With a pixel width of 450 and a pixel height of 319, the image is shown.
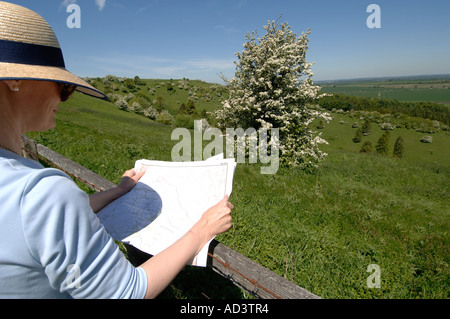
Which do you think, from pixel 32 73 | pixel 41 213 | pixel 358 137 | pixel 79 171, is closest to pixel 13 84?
pixel 32 73

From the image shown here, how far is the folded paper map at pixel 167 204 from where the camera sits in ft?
5.21

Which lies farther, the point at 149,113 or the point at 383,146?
the point at 383,146

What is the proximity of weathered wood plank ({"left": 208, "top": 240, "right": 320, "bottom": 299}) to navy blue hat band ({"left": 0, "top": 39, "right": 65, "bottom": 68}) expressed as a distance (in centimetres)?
160

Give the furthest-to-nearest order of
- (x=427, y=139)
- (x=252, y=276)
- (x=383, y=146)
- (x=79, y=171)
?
(x=427, y=139) < (x=383, y=146) < (x=79, y=171) < (x=252, y=276)

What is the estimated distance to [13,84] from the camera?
89cm

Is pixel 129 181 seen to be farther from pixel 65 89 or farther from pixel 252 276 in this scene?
pixel 252 276

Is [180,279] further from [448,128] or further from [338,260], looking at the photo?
[448,128]

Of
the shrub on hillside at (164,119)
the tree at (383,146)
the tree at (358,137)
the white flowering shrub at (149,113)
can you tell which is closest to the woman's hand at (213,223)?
the white flowering shrub at (149,113)

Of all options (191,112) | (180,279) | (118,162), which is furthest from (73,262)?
(191,112)

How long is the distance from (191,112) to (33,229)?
94.2m

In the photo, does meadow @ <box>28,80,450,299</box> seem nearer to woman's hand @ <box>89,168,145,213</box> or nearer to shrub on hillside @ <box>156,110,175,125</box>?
woman's hand @ <box>89,168,145,213</box>

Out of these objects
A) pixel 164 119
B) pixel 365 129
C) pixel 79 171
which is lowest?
pixel 365 129

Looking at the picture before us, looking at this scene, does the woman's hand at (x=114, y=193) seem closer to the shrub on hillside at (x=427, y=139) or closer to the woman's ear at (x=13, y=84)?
the woman's ear at (x=13, y=84)

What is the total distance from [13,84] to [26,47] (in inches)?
6.5
